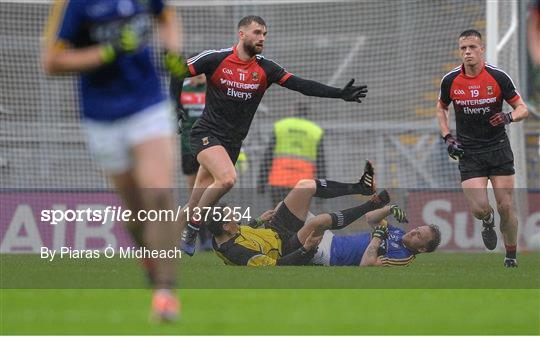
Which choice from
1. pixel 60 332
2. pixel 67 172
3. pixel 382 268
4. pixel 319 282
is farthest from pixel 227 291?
pixel 67 172

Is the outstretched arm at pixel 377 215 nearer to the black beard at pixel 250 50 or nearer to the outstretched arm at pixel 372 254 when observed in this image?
the outstretched arm at pixel 372 254

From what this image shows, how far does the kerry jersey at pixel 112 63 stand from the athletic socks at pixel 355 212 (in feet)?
17.8

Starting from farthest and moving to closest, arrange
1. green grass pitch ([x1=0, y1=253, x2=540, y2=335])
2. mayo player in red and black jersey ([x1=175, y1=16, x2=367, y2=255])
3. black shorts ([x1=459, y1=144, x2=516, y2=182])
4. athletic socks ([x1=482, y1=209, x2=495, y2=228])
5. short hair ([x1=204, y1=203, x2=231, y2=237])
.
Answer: athletic socks ([x1=482, y1=209, x2=495, y2=228]) → black shorts ([x1=459, y1=144, x2=516, y2=182]) → mayo player in red and black jersey ([x1=175, y1=16, x2=367, y2=255]) → short hair ([x1=204, y1=203, x2=231, y2=237]) → green grass pitch ([x1=0, y1=253, x2=540, y2=335])

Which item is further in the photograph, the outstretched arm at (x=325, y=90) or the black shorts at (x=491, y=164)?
the black shorts at (x=491, y=164)

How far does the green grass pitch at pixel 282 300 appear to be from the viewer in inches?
264

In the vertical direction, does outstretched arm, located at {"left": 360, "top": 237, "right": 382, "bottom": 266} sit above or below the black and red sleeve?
below

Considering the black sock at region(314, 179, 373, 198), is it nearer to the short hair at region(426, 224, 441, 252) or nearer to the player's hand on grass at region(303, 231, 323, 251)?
the player's hand on grass at region(303, 231, 323, 251)

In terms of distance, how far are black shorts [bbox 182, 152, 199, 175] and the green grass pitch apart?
2903mm

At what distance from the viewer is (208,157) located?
1245cm

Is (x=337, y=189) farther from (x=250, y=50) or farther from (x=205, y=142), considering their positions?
(x=250, y=50)

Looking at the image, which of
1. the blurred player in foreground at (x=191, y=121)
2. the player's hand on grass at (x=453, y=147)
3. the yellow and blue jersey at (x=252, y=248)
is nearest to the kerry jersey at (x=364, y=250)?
the yellow and blue jersey at (x=252, y=248)

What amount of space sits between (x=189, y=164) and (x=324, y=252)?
339cm

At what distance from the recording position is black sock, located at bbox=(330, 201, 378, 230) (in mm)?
12500

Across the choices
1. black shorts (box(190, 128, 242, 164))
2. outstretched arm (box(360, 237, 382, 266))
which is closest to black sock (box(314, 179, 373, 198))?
outstretched arm (box(360, 237, 382, 266))
